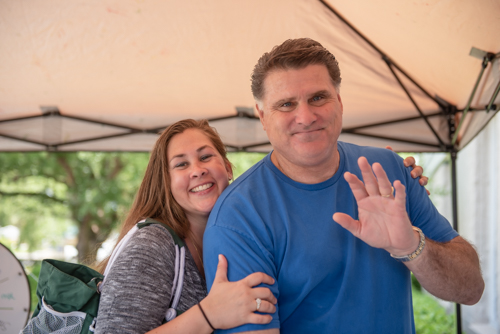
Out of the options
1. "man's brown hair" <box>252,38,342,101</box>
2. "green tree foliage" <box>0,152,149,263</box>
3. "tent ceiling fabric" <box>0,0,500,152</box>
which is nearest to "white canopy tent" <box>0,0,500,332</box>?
"tent ceiling fabric" <box>0,0,500,152</box>

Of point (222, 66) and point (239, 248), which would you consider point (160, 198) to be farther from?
point (222, 66)

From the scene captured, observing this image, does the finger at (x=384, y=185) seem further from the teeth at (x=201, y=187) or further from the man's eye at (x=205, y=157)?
the man's eye at (x=205, y=157)

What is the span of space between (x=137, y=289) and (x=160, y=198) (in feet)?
2.05

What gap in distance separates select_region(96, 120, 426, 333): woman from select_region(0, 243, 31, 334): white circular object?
138 cm

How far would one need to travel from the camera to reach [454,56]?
2.83 m

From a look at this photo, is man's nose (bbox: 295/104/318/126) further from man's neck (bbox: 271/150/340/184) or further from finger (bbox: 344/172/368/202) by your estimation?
finger (bbox: 344/172/368/202)

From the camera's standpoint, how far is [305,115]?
161 cm

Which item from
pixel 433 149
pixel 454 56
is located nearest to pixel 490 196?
pixel 433 149

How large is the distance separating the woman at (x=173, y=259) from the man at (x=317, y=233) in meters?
0.07

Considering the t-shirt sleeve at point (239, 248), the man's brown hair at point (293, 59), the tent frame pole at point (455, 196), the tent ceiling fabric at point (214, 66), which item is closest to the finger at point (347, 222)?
the t-shirt sleeve at point (239, 248)

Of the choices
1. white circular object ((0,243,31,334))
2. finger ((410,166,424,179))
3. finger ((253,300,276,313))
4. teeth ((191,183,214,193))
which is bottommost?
white circular object ((0,243,31,334))

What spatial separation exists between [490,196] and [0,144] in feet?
18.0

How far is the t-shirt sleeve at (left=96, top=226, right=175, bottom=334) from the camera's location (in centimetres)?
154

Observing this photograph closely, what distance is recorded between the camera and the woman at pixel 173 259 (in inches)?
58.9
